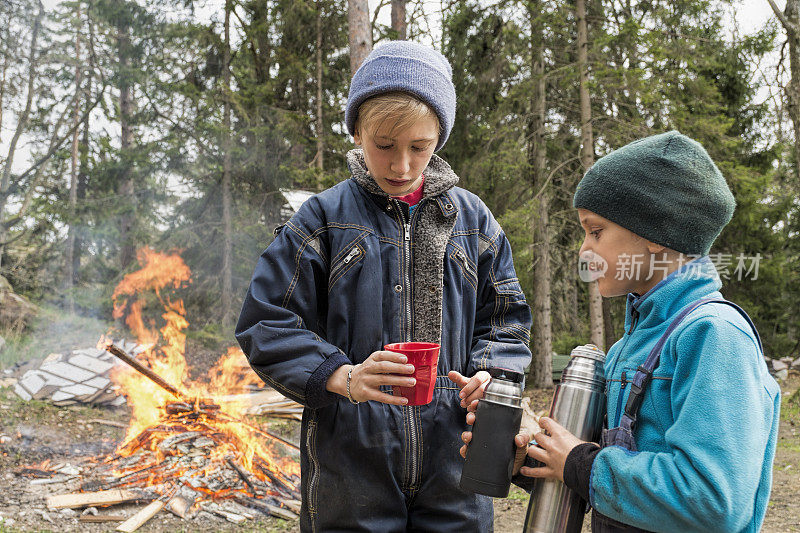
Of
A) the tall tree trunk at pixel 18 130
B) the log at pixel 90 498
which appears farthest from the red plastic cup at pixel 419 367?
the tall tree trunk at pixel 18 130

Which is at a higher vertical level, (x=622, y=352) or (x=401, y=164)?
(x=401, y=164)

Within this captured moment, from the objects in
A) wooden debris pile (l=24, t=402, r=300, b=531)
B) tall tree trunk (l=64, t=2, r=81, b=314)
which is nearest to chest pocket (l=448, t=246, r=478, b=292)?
wooden debris pile (l=24, t=402, r=300, b=531)

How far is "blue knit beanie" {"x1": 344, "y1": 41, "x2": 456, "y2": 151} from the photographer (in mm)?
1889

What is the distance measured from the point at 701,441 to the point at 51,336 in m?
12.3

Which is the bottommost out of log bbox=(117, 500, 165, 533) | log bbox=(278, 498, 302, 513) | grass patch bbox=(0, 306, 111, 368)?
log bbox=(278, 498, 302, 513)

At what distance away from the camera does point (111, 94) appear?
45.9 ft

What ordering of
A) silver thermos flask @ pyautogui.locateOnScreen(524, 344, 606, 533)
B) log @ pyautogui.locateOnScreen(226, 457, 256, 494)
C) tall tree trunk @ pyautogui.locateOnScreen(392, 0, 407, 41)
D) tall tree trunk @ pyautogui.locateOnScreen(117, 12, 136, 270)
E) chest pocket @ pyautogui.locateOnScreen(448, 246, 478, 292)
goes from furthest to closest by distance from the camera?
tall tree trunk @ pyautogui.locateOnScreen(117, 12, 136, 270) < tall tree trunk @ pyautogui.locateOnScreen(392, 0, 407, 41) < log @ pyautogui.locateOnScreen(226, 457, 256, 494) < chest pocket @ pyautogui.locateOnScreen(448, 246, 478, 292) < silver thermos flask @ pyautogui.locateOnScreen(524, 344, 606, 533)

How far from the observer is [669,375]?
4.74 feet

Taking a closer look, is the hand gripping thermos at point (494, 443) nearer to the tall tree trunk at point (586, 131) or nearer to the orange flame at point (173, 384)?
the orange flame at point (173, 384)

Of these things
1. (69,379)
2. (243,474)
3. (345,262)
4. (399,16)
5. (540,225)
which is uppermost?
(399,16)

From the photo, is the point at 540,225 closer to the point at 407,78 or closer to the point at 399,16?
the point at 399,16

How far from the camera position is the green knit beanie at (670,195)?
1.57 m

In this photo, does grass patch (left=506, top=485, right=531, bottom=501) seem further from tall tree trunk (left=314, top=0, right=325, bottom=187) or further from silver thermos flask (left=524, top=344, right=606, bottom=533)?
tall tree trunk (left=314, top=0, right=325, bottom=187)

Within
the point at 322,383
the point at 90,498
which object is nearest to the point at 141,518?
the point at 90,498
